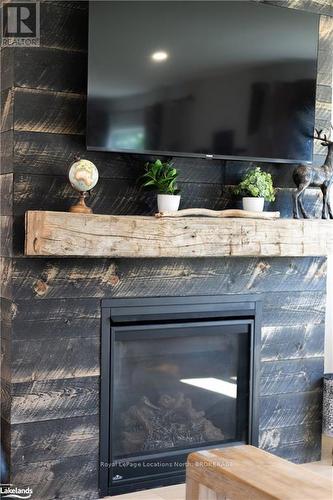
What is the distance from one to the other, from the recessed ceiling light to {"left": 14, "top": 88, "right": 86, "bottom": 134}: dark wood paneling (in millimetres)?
342

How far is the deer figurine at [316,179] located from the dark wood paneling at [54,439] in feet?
4.58

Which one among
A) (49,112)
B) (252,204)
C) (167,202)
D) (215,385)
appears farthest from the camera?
(215,385)

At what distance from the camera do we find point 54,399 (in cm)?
291

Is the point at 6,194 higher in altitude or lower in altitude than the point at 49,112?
lower

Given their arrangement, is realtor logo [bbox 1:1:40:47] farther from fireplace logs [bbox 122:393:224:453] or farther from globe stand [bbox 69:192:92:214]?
fireplace logs [bbox 122:393:224:453]

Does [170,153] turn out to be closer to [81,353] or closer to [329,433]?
[81,353]

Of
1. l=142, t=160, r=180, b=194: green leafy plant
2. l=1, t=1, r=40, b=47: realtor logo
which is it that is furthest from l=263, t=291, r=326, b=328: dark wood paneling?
l=1, t=1, r=40, b=47: realtor logo

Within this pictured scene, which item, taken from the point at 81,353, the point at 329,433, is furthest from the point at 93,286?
the point at 329,433

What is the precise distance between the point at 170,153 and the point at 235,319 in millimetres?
864

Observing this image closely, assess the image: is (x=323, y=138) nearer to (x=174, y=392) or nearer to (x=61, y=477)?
(x=174, y=392)

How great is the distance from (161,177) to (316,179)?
832 millimetres

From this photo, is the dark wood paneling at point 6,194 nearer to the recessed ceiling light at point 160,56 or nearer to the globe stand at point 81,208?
the globe stand at point 81,208

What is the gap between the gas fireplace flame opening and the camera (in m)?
3.33

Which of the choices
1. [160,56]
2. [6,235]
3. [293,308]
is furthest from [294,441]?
[160,56]
